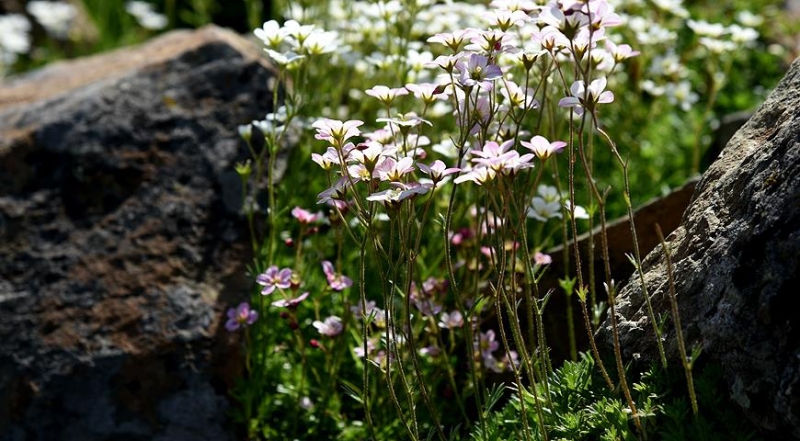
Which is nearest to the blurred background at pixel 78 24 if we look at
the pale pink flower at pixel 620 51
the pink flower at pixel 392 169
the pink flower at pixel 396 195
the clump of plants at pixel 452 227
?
the clump of plants at pixel 452 227

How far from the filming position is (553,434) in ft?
7.81

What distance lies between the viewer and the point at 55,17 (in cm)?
785

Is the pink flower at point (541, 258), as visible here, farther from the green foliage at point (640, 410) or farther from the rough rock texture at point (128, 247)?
the rough rock texture at point (128, 247)

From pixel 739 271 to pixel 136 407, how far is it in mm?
2174

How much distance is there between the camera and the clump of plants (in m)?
2.20

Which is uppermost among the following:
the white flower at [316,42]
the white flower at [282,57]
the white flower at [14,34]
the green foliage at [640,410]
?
the white flower at [316,42]

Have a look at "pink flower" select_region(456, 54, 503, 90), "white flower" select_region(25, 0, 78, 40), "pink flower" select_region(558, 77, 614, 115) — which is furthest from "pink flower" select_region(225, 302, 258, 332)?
"white flower" select_region(25, 0, 78, 40)

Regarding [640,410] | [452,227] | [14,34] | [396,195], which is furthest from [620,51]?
[14,34]

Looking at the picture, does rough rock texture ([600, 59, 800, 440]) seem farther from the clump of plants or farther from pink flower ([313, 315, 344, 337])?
pink flower ([313, 315, 344, 337])

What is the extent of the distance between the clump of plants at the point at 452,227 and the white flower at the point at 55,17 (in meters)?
3.34

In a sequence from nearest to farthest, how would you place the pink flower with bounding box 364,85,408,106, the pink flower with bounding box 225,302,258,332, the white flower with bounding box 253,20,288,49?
the pink flower with bounding box 364,85,408,106, the white flower with bounding box 253,20,288,49, the pink flower with bounding box 225,302,258,332

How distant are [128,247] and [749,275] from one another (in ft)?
7.95

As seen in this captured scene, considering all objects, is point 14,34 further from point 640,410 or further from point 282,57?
point 640,410

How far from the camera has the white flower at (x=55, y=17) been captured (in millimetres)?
7844
